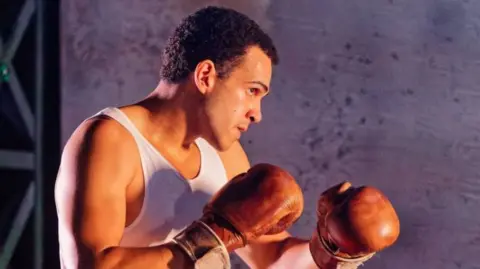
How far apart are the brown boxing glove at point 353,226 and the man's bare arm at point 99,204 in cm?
33

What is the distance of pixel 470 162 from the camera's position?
92.5 inches

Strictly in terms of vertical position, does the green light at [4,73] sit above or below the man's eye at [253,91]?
below

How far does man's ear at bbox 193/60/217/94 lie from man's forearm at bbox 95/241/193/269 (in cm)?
36

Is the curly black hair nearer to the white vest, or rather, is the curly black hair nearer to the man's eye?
the man's eye

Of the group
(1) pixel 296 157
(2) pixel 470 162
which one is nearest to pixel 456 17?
(2) pixel 470 162

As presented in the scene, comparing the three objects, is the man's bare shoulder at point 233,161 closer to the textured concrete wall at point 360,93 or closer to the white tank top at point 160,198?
the white tank top at point 160,198

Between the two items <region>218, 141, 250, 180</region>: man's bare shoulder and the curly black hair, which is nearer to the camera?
the curly black hair

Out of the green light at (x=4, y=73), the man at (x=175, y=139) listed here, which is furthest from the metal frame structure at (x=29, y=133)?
the man at (x=175, y=139)

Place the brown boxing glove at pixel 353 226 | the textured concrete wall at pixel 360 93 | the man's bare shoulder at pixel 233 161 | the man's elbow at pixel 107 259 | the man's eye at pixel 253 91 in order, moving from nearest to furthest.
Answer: the man's elbow at pixel 107 259 → the brown boxing glove at pixel 353 226 → the man's eye at pixel 253 91 → the man's bare shoulder at pixel 233 161 → the textured concrete wall at pixel 360 93

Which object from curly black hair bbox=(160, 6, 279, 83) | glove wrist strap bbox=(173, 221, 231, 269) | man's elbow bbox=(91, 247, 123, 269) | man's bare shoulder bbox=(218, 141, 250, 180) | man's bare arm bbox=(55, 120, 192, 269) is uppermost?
curly black hair bbox=(160, 6, 279, 83)

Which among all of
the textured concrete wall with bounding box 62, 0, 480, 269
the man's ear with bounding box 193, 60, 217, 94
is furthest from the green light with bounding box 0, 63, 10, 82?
the man's ear with bounding box 193, 60, 217, 94

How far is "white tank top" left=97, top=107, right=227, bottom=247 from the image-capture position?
1.38 metres

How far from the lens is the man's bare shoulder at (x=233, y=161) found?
5.51 ft

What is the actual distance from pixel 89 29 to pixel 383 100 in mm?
1060
